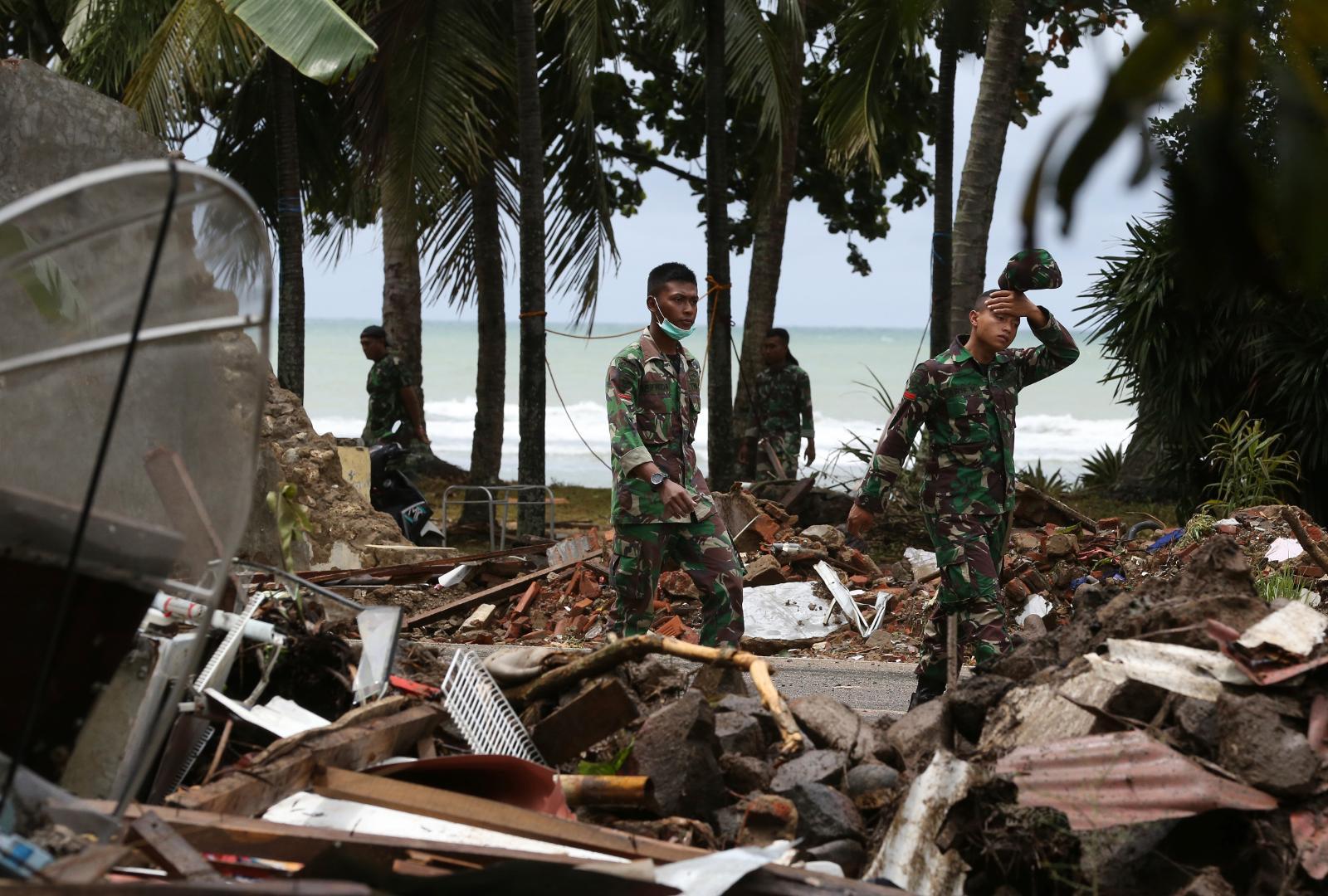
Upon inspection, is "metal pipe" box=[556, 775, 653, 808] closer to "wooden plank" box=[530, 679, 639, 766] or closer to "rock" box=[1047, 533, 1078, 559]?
"wooden plank" box=[530, 679, 639, 766]

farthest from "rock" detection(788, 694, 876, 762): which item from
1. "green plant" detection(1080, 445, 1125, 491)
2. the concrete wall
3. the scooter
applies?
"green plant" detection(1080, 445, 1125, 491)

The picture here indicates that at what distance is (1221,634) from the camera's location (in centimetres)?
451

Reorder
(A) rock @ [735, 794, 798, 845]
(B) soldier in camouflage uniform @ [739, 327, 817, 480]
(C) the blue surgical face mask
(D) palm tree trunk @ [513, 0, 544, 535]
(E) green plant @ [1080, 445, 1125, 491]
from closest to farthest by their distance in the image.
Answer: (A) rock @ [735, 794, 798, 845], (C) the blue surgical face mask, (D) palm tree trunk @ [513, 0, 544, 535], (B) soldier in camouflage uniform @ [739, 327, 817, 480], (E) green plant @ [1080, 445, 1125, 491]

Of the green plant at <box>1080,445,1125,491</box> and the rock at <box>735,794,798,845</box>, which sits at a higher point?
the green plant at <box>1080,445,1125,491</box>

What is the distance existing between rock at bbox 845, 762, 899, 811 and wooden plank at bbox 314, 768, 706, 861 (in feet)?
2.41

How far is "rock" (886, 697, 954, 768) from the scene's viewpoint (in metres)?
4.85

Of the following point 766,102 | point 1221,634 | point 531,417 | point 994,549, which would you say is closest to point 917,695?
point 994,549

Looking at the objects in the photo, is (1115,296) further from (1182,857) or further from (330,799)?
(330,799)

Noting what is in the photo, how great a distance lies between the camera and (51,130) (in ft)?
29.6

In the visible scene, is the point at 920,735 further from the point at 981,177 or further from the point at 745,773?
the point at 981,177

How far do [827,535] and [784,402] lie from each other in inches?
151

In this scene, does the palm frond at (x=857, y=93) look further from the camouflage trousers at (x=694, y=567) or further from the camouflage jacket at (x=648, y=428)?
the camouflage trousers at (x=694, y=567)

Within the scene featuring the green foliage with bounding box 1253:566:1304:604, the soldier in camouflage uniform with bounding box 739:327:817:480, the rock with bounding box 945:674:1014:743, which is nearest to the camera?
the rock with bounding box 945:674:1014:743

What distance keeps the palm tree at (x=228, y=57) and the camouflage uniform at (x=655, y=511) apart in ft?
13.5
